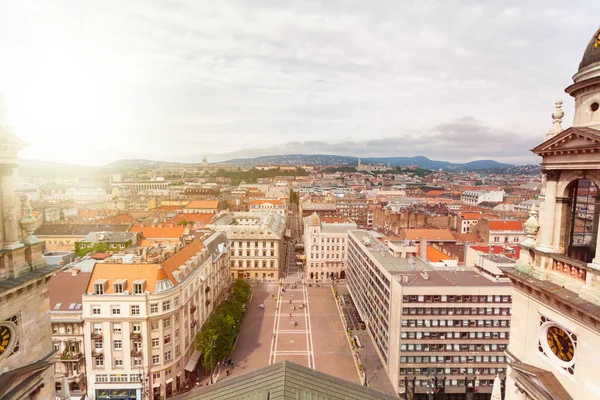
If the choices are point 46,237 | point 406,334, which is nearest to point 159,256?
point 406,334

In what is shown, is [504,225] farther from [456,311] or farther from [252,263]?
[252,263]

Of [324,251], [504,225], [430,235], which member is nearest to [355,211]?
[430,235]

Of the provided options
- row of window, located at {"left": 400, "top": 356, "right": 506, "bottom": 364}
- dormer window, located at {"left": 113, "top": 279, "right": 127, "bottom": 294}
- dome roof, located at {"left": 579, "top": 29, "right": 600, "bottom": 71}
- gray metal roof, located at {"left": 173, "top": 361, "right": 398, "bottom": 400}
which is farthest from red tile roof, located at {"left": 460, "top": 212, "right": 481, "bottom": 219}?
dome roof, located at {"left": 579, "top": 29, "right": 600, "bottom": 71}

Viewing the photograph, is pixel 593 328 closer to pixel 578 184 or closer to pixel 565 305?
pixel 565 305

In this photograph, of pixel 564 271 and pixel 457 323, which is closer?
pixel 564 271

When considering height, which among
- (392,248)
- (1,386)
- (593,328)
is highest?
(593,328)

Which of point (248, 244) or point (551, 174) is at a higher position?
point (551, 174)
